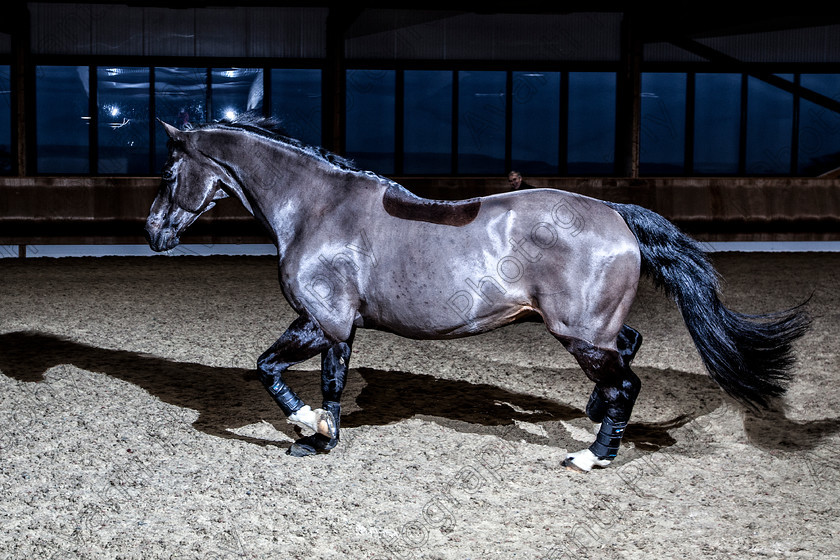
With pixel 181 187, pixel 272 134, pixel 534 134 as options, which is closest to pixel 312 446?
pixel 181 187

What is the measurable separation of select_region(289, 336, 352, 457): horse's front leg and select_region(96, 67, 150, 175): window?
18250 mm

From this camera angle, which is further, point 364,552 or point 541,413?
point 541,413

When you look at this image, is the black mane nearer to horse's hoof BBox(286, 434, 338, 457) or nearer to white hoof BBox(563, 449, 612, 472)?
horse's hoof BBox(286, 434, 338, 457)

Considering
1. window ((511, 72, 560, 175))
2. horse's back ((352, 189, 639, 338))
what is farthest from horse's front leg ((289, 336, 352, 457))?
window ((511, 72, 560, 175))

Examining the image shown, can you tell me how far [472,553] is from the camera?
3.66 m

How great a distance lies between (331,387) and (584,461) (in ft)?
4.91

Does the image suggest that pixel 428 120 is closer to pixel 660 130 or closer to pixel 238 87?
pixel 238 87

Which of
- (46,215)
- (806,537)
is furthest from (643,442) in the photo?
(46,215)

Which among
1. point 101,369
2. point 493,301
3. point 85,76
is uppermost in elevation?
point 85,76

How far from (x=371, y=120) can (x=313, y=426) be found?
76.4 feet

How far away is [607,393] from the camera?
4.59 metres

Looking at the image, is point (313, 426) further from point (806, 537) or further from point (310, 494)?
point (806, 537)

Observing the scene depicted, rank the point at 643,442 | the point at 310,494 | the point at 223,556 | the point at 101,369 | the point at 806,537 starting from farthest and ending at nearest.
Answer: the point at 101,369 → the point at 643,442 → the point at 310,494 → the point at 806,537 → the point at 223,556

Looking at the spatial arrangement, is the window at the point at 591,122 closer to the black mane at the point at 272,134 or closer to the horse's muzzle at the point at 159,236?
the black mane at the point at 272,134
